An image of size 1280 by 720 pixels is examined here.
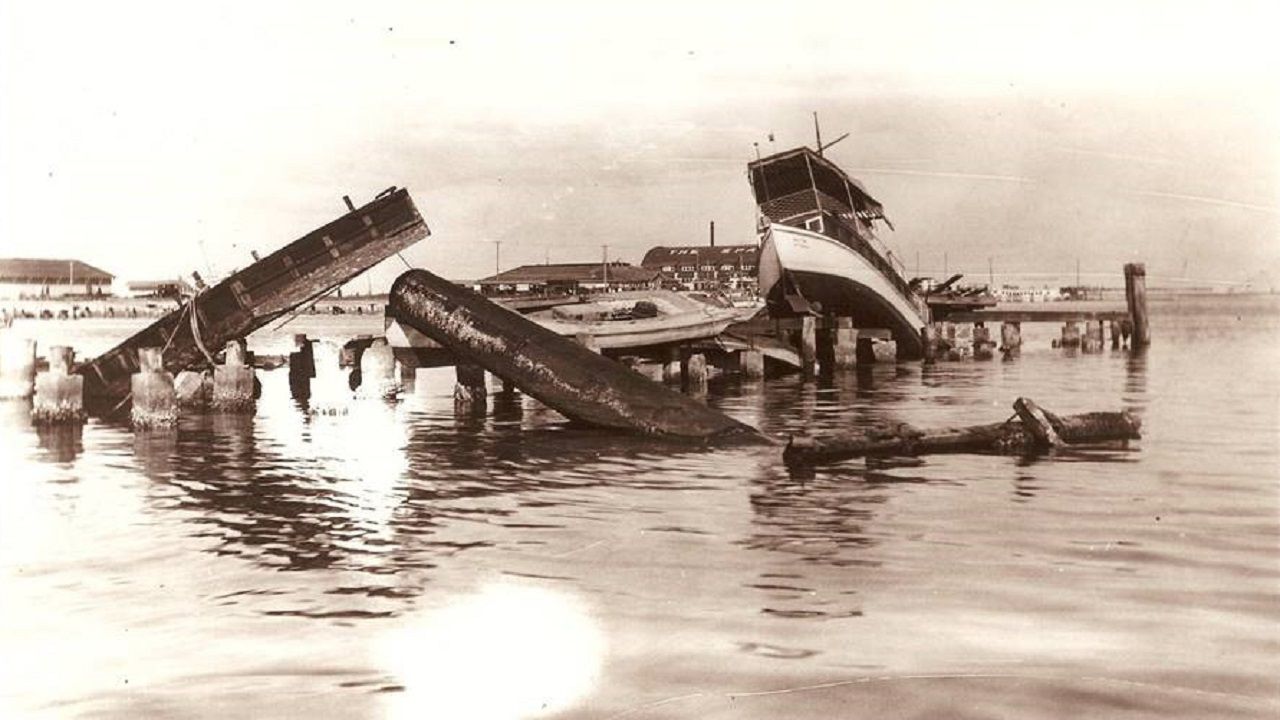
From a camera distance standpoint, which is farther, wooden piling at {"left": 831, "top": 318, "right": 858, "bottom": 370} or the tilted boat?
wooden piling at {"left": 831, "top": 318, "right": 858, "bottom": 370}

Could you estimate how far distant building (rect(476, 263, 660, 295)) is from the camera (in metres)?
82.9

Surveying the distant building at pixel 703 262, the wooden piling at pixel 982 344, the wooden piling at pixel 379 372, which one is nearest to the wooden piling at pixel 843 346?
the wooden piling at pixel 982 344

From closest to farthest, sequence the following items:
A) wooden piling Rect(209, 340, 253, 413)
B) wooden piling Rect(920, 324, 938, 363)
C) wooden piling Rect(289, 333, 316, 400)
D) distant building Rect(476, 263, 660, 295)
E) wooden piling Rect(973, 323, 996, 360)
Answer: wooden piling Rect(209, 340, 253, 413)
wooden piling Rect(289, 333, 316, 400)
wooden piling Rect(920, 324, 938, 363)
wooden piling Rect(973, 323, 996, 360)
distant building Rect(476, 263, 660, 295)

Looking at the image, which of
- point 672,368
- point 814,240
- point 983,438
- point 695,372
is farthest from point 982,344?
point 983,438

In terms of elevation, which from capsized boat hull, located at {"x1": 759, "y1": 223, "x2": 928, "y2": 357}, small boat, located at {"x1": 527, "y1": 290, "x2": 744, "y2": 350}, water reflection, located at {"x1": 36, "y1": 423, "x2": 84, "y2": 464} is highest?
capsized boat hull, located at {"x1": 759, "y1": 223, "x2": 928, "y2": 357}

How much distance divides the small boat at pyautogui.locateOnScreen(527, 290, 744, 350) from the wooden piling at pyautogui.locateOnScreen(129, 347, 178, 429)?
844cm

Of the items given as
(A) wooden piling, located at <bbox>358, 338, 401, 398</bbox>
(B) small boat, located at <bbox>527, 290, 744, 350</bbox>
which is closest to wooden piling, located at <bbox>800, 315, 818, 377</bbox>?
(B) small boat, located at <bbox>527, 290, 744, 350</bbox>

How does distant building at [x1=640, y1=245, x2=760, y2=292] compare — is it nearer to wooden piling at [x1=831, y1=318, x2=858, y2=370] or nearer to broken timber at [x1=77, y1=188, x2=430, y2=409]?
wooden piling at [x1=831, y1=318, x2=858, y2=370]

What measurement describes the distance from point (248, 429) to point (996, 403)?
559 inches

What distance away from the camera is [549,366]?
1758 cm

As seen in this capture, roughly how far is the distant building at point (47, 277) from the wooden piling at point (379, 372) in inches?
3200

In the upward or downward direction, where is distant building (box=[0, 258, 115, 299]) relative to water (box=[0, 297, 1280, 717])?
upward

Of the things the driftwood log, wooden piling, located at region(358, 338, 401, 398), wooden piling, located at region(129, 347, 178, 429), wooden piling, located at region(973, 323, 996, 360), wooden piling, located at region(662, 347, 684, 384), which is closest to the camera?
the driftwood log

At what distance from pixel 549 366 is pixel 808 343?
766 inches
